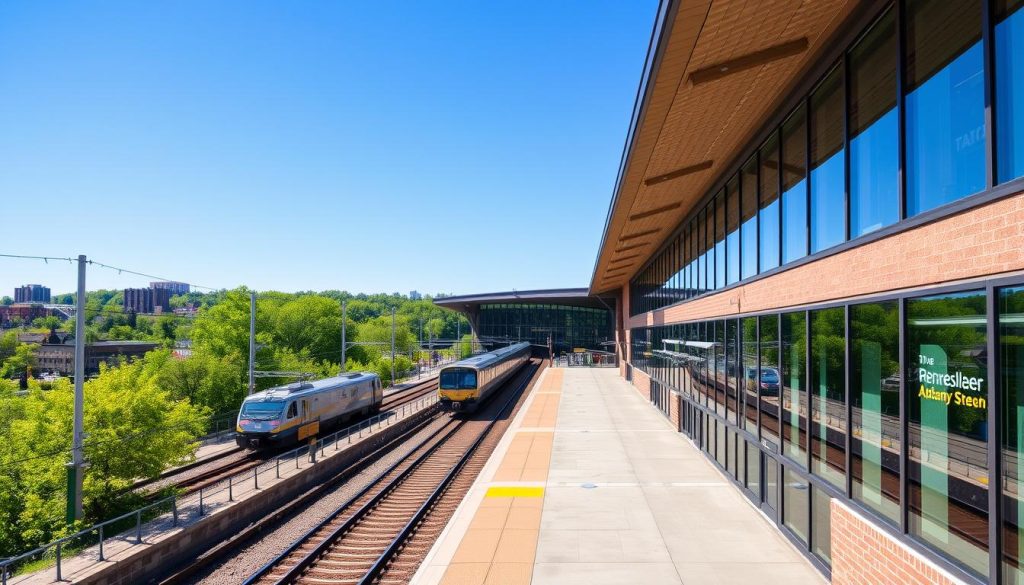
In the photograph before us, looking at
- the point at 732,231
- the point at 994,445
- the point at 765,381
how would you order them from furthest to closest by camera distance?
the point at 732,231 → the point at 765,381 → the point at 994,445

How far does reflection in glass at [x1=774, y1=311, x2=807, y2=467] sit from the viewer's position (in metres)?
9.62

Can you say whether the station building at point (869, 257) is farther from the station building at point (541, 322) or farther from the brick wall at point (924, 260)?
the station building at point (541, 322)

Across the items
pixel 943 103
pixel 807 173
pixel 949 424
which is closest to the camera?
pixel 949 424

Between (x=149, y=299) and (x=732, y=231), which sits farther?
(x=149, y=299)

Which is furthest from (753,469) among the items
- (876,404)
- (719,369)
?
(876,404)

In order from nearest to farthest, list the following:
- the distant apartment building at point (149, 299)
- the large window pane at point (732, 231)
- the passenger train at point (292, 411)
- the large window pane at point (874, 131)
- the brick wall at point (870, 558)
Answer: the brick wall at point (870, 558)
the large window pane at point (874, 131)
the large window pane at point (732, 231)
the passenger train at point (292, 411)
the distant apartment building at point (149, 299)

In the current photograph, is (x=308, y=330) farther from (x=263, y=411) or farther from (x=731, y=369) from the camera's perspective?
(x=731, y=369)

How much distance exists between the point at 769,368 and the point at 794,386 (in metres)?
1.26

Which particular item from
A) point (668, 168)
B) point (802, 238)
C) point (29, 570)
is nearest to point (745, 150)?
point (668, 168)

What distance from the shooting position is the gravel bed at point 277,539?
11.7 meters

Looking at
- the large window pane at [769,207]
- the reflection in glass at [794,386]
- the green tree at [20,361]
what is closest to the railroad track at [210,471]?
the reflection in glass at [794,386]

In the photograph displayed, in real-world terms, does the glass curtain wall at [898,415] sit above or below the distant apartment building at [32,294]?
below

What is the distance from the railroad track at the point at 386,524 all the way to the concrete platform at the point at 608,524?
53.2 inches

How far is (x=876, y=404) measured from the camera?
7.16m
